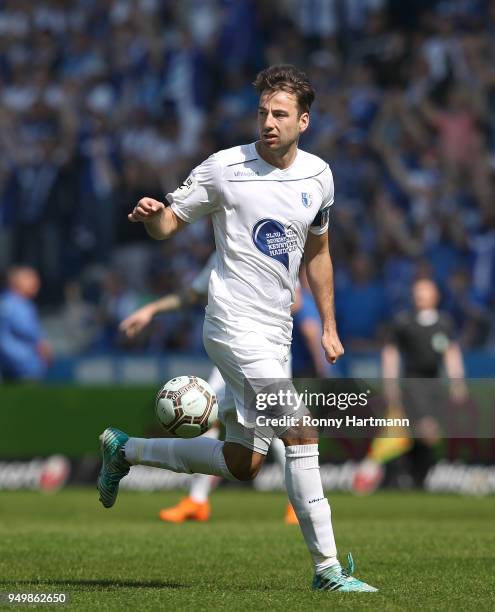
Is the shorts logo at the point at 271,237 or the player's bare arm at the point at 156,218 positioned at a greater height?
the player's bare arm at the point at 156,218

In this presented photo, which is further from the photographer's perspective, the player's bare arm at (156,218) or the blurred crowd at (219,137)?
the blurred crowd at (219,137)

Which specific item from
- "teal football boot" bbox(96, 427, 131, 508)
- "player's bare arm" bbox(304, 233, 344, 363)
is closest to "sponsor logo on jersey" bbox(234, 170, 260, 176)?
"player's bare arm" bbox(304, 233, 344, 363)

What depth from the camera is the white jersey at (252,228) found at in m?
6.74

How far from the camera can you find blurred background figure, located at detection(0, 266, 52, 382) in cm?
1702

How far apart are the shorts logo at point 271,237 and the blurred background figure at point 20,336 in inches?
416

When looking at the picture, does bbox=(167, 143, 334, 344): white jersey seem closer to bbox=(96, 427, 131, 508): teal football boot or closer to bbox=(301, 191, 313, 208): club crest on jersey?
bbox=(301, 191, 313, 208): club crest on jersey

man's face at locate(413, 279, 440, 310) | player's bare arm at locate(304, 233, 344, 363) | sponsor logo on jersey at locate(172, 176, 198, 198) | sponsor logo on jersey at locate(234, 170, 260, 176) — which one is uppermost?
man's face at locate(413, 279, 440, 310)

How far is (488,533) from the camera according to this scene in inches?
398

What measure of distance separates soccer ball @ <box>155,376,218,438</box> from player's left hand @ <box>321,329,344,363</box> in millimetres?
702

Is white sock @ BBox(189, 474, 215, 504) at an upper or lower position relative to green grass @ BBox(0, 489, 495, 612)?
upper

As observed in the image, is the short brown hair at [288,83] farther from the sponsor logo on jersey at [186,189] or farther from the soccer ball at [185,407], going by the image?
the soccer ball at [185,407]

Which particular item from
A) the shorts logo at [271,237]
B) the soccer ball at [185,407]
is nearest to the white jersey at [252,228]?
the shorts logo at [271,237]

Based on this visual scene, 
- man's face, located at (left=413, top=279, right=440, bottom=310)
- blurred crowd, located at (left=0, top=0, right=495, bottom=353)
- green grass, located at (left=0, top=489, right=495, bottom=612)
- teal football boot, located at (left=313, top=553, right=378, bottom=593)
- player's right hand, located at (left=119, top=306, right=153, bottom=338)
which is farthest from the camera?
blurred crowd, located at (left=0, top=0, right=495, bottom=353)

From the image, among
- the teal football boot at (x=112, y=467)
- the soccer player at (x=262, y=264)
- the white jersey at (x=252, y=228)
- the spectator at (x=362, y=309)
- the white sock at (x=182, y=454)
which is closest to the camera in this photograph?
the soccer player at (x=262, y=264)
